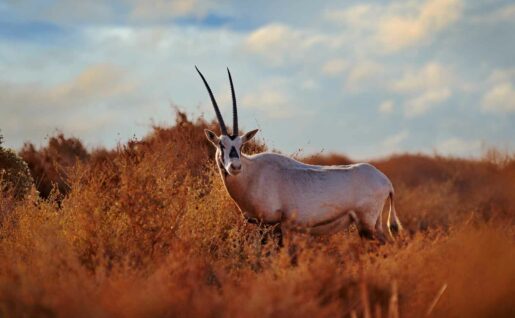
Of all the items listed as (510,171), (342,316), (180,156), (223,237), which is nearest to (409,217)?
(510,171)

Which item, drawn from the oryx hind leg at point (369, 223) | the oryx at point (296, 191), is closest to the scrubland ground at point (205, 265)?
the oryx hind leg at point (369, 223)

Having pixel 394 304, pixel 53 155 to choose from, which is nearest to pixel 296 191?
pixel 394 304

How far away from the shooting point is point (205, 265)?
26.5ft

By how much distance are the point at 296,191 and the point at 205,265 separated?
6.15ft

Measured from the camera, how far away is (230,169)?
29.0 ft

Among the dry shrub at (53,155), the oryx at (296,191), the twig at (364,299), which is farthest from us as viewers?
the dry shrub at (53,155)

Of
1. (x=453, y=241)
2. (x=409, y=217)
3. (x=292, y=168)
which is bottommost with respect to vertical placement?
(x=409, y=217)

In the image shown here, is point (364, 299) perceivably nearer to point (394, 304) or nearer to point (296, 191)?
point (394, 304)

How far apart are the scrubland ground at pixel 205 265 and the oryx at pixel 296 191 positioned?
35 centimetres

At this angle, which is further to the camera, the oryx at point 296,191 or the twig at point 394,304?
the oryx at point 296,191

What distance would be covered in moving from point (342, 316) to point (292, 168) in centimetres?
312

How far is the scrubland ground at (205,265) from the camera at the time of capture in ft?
19.9

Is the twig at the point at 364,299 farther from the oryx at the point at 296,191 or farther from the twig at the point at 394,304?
the oryx at the point at 296,191

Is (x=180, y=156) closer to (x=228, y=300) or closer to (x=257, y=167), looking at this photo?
(x=257, y=167)
